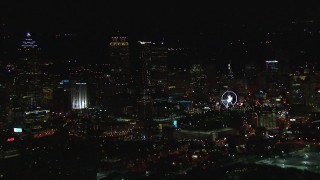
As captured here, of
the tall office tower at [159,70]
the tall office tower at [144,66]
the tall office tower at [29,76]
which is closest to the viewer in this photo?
the tall office tower at [29,76]

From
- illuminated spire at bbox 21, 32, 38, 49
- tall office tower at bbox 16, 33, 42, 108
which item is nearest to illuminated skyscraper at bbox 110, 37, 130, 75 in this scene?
tall office tower at bbox 16, 33, 42, 108

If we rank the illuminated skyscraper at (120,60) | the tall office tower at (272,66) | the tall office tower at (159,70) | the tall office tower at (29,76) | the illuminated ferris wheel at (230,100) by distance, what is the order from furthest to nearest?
the tall office tower at (159,70) < the illuminated skyscraper at (120,60) < the tall office tower at (272,66) < the illuminated ferris wheel at (230,100) < the tall office tower at (29,76)

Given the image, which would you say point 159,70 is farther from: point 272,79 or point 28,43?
point 28,43

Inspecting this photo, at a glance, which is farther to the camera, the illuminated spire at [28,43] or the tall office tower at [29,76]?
the tall office tower at [29,76]

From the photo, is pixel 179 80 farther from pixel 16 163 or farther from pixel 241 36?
pixel 16 163

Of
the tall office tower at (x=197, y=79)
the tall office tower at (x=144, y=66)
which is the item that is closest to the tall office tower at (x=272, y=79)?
the tall office tower at (x=197, y=79)

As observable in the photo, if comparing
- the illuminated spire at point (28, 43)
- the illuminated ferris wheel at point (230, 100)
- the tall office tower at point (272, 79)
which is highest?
the illuminated spire at point (28, 43)

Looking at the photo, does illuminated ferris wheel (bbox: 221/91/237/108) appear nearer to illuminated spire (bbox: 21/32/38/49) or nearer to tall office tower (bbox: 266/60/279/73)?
tall office tower (bbox: 266/60/279/73)

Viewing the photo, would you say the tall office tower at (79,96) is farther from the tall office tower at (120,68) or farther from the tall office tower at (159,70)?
the tall office tower at (159,70)
